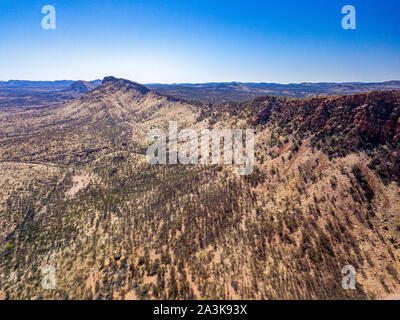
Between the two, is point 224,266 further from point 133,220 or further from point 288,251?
point 133,220

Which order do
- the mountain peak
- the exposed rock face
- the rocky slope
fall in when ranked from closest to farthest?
the rocky slope
the exposed rock face
the mountain peak

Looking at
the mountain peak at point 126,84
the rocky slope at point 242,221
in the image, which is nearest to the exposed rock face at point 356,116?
the rocky slope at point 242,221

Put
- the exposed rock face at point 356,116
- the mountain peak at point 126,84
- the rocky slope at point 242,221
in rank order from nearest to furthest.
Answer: the rocky slope at point 242,221 → the exposed rock face at point 356,116 → the mountain peak at point 126,84

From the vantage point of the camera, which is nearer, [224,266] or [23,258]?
[224,266]

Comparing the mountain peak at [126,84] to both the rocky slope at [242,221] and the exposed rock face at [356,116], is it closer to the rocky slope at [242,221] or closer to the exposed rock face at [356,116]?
the rocky slope at [242,221]

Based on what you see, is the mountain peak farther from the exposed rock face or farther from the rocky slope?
the exposed rock face

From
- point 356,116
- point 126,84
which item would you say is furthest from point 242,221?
point 126,84

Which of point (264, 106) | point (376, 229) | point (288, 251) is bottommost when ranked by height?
point (288, 251)

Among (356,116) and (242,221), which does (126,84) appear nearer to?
(242,221)

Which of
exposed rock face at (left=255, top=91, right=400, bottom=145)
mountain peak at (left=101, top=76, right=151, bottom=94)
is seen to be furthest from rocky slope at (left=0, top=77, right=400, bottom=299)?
mountain peak at (left=101, top=76, right=151, bottom=94)

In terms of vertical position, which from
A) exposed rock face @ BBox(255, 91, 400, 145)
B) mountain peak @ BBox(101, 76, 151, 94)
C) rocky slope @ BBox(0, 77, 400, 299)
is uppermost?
mountain peak @ BBox(101, 76, 151, 94)
